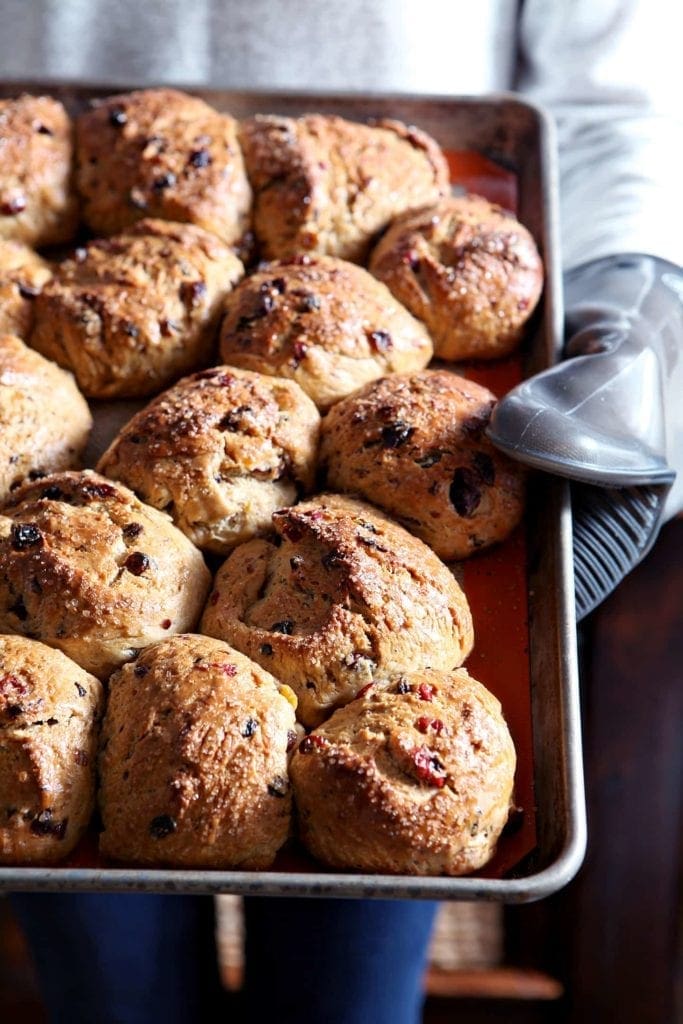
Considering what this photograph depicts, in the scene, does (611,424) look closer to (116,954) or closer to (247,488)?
(247,488)

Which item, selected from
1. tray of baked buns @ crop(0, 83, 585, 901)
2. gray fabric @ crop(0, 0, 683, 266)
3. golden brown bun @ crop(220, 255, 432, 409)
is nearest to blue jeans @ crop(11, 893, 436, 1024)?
tray of baked buns @ crop(0, 83, 585, 901)

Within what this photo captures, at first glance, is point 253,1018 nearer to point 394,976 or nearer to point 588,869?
point 394,976

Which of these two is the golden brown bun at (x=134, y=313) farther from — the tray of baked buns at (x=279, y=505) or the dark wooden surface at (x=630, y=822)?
the dark wooden surface at (x=630, y=822)

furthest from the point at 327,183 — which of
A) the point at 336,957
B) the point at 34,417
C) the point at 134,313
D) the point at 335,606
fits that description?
the point at 336,957

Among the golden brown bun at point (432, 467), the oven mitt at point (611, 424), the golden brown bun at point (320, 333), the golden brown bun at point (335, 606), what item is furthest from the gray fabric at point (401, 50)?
the golden brown bun at point (335, 606)

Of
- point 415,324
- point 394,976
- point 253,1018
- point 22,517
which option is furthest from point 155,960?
point 415,324

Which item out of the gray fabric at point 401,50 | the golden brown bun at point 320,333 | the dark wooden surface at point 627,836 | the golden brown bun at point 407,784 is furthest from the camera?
the dark wooden surface at point 627,836
